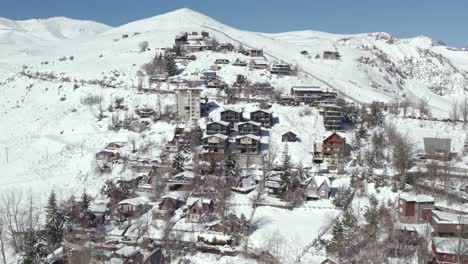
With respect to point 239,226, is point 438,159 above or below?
above

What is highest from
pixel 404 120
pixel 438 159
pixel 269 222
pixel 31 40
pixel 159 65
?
pixel 31 40

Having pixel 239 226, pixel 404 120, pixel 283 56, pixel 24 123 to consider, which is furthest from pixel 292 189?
pixel 283 56

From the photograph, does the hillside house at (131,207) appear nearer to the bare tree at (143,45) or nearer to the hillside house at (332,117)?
the hillside house at (332,117)

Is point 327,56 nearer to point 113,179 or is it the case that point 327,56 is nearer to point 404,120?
point 404,120

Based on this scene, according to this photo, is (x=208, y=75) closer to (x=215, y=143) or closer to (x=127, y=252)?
(x=215, y=143)

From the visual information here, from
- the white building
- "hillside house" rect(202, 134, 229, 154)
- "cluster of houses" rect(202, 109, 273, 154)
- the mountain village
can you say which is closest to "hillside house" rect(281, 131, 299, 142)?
the mountain village

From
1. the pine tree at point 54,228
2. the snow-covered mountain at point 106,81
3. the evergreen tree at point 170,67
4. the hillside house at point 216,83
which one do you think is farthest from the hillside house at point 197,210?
the evergreen tree at point 170,67

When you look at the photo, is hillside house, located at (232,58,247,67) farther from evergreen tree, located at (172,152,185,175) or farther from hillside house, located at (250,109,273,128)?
evergreen tree, located at (172,152,185,175)

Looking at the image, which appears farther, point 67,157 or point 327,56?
point 327,56
